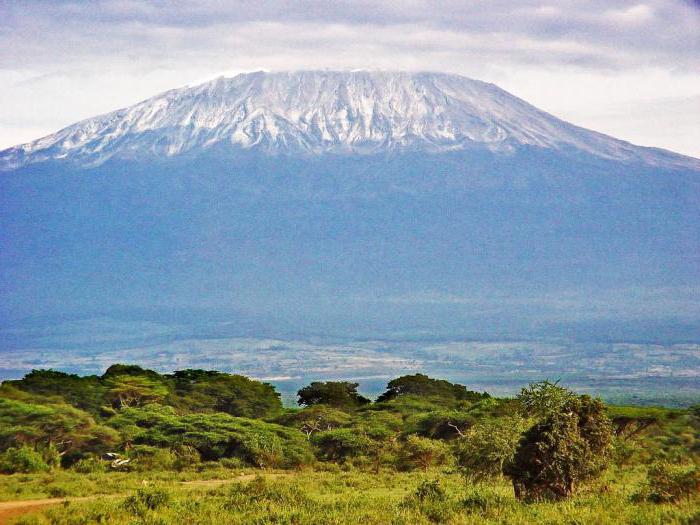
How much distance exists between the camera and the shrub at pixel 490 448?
28969 millimetres

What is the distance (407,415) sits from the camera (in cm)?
5744

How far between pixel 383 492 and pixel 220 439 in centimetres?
1432

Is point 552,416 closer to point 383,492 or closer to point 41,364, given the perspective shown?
point 383,492

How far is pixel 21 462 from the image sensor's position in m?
39.1

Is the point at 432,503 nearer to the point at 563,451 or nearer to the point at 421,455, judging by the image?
the point at 563,451

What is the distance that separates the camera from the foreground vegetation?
961 inches

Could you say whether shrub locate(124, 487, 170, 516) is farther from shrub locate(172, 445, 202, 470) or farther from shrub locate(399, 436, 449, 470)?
shrub locate(399, 436, 449, 470)

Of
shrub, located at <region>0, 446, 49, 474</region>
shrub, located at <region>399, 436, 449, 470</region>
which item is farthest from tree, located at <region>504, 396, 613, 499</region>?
shrub, located at <region>0, 446, 49, 474</region>

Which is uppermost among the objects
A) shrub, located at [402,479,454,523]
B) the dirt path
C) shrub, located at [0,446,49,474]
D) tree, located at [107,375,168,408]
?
tree, located at [107,375,168,408]

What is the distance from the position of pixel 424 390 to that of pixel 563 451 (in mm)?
42423

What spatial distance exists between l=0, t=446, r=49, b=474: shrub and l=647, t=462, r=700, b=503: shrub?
2188cm

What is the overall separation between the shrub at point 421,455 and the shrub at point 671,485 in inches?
715

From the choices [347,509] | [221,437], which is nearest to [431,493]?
[347,509]

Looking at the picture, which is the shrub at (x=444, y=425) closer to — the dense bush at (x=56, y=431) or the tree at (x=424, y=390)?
the dense bush at (x=56, y=431)
